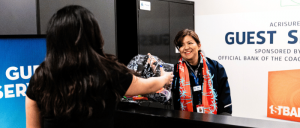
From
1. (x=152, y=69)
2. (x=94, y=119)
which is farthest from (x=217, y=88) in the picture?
(x=94, y=119)

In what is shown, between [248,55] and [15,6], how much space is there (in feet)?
10.3

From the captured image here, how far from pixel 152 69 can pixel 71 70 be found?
0.83 m

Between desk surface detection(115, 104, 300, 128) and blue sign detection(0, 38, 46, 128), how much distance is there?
0.62 m

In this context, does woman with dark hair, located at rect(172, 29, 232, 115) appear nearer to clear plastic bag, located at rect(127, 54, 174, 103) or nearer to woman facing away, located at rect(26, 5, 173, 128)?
clear plastic bag, located at rect(127, 54, 174, 103)

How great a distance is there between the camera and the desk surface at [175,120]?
130cm

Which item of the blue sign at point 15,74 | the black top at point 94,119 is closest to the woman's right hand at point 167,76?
the black top at point 94,119

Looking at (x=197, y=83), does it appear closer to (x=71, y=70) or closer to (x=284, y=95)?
(x=71, y=70)

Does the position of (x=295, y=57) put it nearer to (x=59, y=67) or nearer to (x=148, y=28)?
(x=148, y=28)

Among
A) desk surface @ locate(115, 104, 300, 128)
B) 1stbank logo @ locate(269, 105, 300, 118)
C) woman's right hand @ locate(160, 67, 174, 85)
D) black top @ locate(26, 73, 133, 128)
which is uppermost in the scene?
woman's right hand @ locate(160, 67, 174, 85)

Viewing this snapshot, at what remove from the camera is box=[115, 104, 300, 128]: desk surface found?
130cm

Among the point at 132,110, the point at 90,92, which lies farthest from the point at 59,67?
the point at 132,110

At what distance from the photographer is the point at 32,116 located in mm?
1034

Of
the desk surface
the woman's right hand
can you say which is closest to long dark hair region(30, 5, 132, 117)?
the woman's right hand

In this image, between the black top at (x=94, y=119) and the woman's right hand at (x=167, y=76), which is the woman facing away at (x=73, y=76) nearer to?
the black top at (x=94, y=119)
